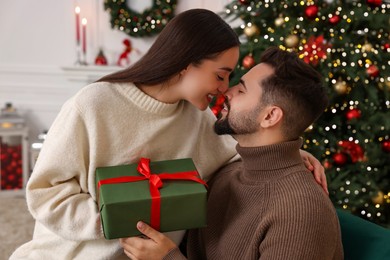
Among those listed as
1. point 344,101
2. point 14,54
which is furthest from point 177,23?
point 14,54

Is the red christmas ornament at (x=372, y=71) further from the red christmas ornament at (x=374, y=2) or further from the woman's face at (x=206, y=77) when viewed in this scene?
the woman's face at (x=206, y=77)

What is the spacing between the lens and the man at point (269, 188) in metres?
1.35

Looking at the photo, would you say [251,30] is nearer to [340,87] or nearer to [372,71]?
[340,87]

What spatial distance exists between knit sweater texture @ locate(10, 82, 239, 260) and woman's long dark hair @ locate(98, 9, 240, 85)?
12 centimetres

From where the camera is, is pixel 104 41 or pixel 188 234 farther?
pixel 104 41

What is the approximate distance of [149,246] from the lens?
1.45 metres

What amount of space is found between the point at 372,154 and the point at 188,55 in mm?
1794

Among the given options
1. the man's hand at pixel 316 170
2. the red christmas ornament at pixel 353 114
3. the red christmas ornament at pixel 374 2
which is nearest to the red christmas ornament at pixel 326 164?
the red christmas ornament at pixel 353 114

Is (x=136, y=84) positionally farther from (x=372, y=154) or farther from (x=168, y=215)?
(x=372, y=154)

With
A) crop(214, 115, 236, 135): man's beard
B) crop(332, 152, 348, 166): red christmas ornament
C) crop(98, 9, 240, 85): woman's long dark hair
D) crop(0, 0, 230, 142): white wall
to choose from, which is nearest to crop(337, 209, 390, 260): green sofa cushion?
crop(214, 115, 236, 135): man's beard

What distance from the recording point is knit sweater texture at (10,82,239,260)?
1.56 metres

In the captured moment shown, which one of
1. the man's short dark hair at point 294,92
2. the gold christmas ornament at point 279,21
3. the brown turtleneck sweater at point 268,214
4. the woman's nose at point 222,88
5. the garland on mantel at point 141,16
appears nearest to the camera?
the brown turtleneck sweater at point 268,214

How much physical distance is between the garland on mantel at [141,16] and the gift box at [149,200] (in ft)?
8.76

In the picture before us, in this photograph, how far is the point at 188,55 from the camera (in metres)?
1.56
